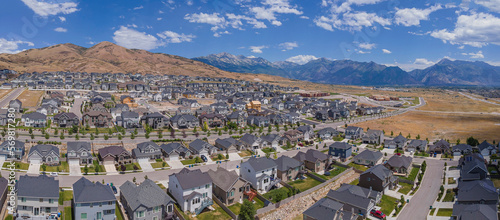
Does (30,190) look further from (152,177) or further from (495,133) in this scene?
(495,133)

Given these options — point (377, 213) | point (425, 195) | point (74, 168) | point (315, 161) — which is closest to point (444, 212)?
point (425, 195)

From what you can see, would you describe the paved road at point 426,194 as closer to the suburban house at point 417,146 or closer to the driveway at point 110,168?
the suburban house at point 417,146

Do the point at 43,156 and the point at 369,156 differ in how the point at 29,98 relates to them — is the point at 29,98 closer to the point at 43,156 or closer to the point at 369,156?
the point at 43,156

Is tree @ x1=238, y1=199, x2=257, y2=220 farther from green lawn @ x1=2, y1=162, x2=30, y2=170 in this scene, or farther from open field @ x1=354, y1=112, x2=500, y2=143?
open field @ x1=354, y1=112, x2=500, y2=143

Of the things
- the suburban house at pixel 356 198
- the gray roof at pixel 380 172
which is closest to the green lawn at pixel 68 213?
the suburban house at pixel 356 198

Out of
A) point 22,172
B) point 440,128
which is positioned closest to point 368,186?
point 22,172
